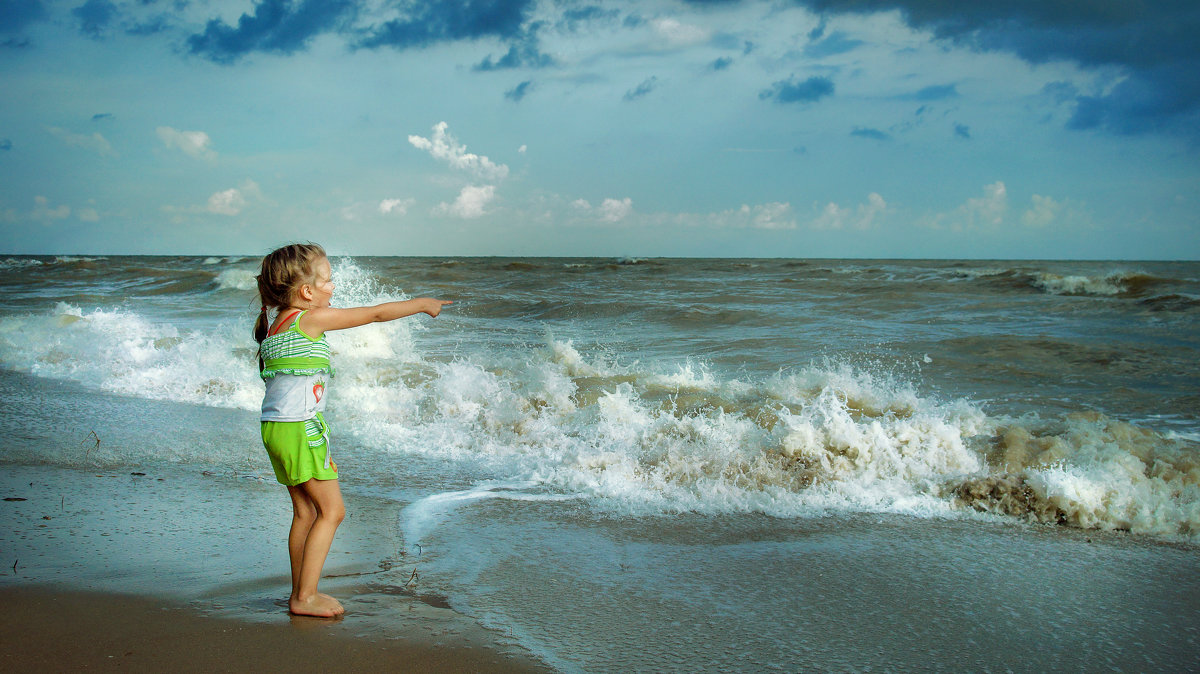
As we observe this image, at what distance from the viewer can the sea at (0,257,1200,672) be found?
2830 millimetres

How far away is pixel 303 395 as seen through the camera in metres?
2.76

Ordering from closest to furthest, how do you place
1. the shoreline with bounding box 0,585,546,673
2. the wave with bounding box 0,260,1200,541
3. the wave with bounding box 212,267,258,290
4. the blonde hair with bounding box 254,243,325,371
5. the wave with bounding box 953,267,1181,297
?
the shoreline with bounding box 0,585,546,673 < the blonde hair with bounding box 254,243,325,371 < the wave with bounding box 0,260,1200,541 < the wave with bounding box 953,267,1181,297 < the wave with bounding box 212,267,258,290

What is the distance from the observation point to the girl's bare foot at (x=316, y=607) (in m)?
2.67

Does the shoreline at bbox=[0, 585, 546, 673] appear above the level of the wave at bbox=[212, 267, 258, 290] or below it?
below

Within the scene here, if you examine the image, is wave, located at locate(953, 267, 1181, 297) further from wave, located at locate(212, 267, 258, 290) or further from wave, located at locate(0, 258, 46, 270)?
wave, located at locate(0, 258, 46, 270)

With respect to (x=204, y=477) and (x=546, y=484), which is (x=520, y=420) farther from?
(x=204, y=477)

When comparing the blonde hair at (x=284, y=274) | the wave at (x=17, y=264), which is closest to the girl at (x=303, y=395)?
the blonde hair at (x=284, y=274)

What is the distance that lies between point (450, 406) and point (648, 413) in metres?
1.97

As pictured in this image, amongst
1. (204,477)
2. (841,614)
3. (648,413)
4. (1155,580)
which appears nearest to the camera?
(841,614)

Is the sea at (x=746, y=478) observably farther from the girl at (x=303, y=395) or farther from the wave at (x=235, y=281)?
the wave at (x=235, y=281)

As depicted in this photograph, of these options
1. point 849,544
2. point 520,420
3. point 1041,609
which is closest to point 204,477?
point 520,420

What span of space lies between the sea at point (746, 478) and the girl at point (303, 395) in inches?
16.9

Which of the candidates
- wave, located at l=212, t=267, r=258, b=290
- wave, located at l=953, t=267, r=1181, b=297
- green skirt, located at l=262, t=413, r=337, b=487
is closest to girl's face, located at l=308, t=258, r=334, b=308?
green skirt, located at l=262, t=413, r=337, b=487

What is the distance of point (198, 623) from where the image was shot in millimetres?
2611
